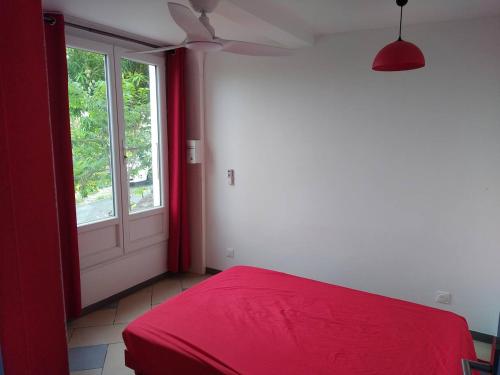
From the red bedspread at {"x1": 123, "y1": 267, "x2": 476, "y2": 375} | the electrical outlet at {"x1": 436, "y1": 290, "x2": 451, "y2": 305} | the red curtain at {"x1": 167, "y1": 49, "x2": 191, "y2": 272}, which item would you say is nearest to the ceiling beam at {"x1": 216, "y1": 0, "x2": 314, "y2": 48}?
the red curtain at {"x1": 167, "y1": 49, "x2": 191, "y2": 272}

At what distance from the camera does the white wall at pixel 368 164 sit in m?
2.75

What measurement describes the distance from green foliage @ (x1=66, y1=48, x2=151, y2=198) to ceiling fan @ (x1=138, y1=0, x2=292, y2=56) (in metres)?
1.47

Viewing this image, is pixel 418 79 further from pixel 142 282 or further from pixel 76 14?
pixel 142 282

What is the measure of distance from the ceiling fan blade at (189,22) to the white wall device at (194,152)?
6.40ft

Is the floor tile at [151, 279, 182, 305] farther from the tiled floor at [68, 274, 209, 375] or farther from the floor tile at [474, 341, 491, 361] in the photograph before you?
the floor tile at [474, 341, 491, 361]

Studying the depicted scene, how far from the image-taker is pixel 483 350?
2.76m

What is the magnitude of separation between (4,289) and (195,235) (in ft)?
10.6

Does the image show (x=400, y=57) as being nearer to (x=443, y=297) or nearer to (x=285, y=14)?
(x=285, y=14)

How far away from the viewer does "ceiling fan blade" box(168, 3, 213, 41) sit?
1.75 m

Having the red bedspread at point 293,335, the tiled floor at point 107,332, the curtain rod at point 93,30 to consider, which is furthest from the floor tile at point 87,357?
the curtain rod at point 93,30

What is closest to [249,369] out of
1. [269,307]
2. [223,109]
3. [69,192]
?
[269,307]

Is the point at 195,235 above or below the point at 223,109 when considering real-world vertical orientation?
below

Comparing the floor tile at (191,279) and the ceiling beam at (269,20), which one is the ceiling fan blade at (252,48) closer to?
the ceiling beam at (269,20)

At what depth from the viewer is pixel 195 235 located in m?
4.17
